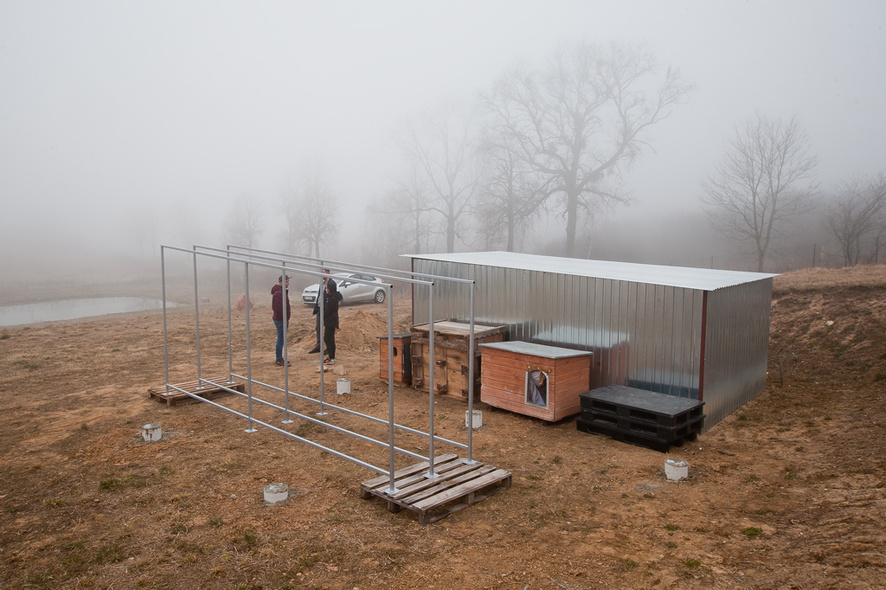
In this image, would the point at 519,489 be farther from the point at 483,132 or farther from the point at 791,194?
the point at 791,194

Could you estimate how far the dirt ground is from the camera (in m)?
5.46

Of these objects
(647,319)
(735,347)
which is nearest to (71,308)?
(647,319)

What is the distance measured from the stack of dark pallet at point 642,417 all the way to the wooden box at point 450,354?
242 cm

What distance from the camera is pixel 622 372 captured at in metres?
10.0

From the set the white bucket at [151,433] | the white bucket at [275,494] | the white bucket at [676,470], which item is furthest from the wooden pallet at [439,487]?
the white bucket at [151,433]

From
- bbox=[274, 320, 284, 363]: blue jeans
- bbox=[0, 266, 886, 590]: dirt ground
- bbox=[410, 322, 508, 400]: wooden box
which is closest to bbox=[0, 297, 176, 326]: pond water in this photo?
bbox=[274, 320, 284, 363]: blue jeans

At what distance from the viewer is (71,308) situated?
29.8m

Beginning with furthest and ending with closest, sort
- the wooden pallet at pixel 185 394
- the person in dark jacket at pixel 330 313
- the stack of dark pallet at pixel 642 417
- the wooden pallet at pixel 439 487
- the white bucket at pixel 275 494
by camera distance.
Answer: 1. the person in dark jacket at pixel 330 313
2. the wooden pallet at pixel 185 394
3. the stack of dark pallet at pixel 642 417
4. the white bucket at pixel 275 494
5. the wooden pallet at pixel 439 487

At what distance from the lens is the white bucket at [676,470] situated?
751 cm

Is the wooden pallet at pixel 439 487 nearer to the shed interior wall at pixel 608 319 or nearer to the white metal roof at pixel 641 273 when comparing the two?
the shed interior wall at pixel 608 319

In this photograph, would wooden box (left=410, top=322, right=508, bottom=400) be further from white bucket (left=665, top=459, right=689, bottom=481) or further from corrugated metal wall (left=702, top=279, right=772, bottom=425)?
white bucket (left=665, top=459, right=689, bottom=481)

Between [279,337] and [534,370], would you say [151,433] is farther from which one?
[534,370]

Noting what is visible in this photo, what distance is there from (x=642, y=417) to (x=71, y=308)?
30.0m

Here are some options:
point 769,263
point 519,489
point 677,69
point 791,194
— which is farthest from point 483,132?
point 519,489
